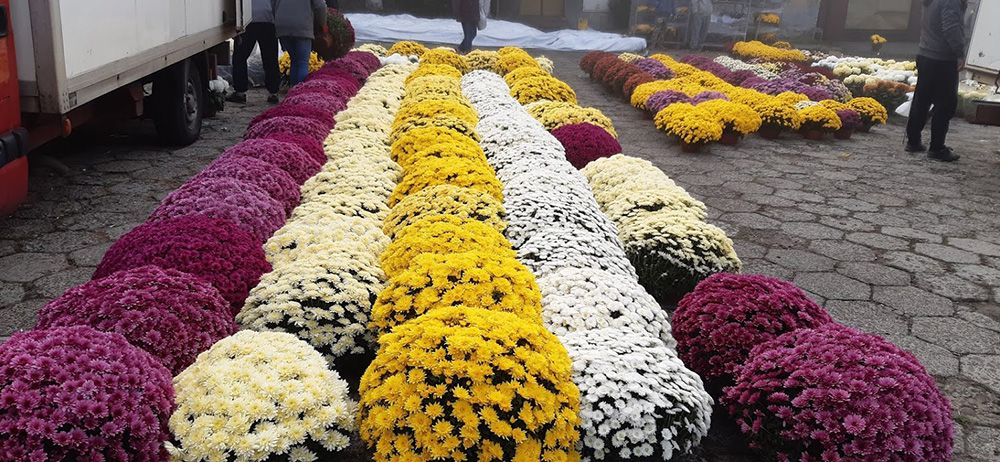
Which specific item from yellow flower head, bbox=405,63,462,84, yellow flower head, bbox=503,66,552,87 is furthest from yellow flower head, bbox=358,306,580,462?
yellow flower head, bbox=503,66,552,87

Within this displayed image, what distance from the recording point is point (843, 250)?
6000mm

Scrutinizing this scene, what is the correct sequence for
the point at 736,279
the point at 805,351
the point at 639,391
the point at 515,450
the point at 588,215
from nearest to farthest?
the point at 515,450
the point at 639,391
the point at 805,351
the point at 736,279
the point at 588,215

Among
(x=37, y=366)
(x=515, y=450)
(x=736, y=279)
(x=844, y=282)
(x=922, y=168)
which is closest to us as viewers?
(x=37, y=366)

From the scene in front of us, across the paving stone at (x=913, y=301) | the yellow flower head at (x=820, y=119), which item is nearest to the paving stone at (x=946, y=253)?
the paving stone at (x=913, y=301)

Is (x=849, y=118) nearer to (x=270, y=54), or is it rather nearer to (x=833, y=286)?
(x=833, y=286)

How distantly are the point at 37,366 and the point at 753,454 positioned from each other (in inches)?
104

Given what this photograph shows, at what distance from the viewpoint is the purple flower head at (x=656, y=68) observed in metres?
13.2

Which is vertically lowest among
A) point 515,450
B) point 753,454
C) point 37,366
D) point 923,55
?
point 753,454

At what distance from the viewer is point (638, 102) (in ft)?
37.2

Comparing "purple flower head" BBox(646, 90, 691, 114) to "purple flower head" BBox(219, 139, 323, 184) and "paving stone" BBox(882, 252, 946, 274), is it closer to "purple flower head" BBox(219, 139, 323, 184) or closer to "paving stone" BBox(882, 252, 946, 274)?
"paving stone" BBox(882, 252, 946, 274)

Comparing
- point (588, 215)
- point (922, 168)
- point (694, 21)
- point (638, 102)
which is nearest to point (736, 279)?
point (588, 215)

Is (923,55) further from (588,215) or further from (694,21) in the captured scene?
(694,21)

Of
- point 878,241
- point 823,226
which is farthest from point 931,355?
point 823,226

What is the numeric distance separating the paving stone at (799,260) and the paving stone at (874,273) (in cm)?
11
